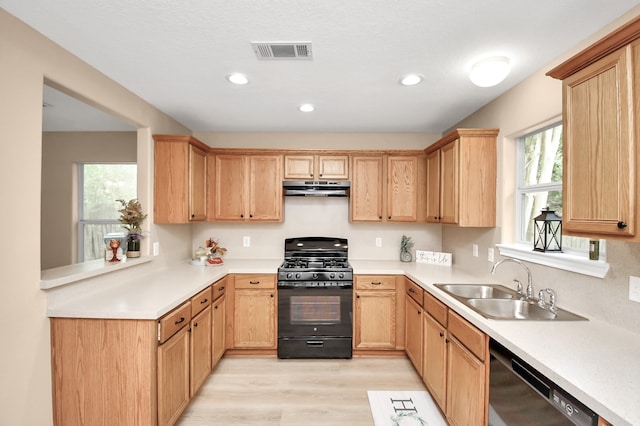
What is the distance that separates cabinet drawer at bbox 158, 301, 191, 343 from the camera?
183cm

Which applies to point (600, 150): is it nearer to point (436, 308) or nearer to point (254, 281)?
point (436, 308)

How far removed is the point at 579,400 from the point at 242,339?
2.77m

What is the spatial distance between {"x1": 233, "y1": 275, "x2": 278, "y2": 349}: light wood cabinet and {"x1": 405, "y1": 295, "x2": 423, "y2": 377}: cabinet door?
137 cm

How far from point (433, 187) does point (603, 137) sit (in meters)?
2.01

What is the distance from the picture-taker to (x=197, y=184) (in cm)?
321

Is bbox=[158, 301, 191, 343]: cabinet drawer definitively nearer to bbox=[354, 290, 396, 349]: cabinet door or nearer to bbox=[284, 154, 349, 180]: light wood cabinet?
bbox=[354, 290, 396, 349]: cabinet door

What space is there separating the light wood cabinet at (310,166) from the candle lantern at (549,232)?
1.99 m

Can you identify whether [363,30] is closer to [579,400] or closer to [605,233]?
[605,233]

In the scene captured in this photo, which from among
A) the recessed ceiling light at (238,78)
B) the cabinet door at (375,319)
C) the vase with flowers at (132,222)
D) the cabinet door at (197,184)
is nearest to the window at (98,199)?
the cabinet door at (197,184)

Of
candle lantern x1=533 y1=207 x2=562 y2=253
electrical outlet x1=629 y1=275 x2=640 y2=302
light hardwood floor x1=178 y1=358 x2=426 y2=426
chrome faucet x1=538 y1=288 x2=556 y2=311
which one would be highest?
candle lantern x1=533 y1=207 x2=562 y2=253

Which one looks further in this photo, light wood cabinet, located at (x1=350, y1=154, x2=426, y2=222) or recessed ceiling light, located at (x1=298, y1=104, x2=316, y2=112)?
light wood cabinet, located at (x1=350, y1=154, x2=426, y2=222)

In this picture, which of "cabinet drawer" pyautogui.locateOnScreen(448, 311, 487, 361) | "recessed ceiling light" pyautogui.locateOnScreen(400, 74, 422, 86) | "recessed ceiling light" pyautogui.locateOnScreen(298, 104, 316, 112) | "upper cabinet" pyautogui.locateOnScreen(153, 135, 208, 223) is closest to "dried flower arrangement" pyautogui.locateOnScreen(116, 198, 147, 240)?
"upper cabinet" pyautogui.locateOnScreen(153, 135, 208, 223)

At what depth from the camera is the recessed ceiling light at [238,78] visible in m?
2.19

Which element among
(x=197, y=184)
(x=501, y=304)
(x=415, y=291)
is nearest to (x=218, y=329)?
(x=197, y=184)
